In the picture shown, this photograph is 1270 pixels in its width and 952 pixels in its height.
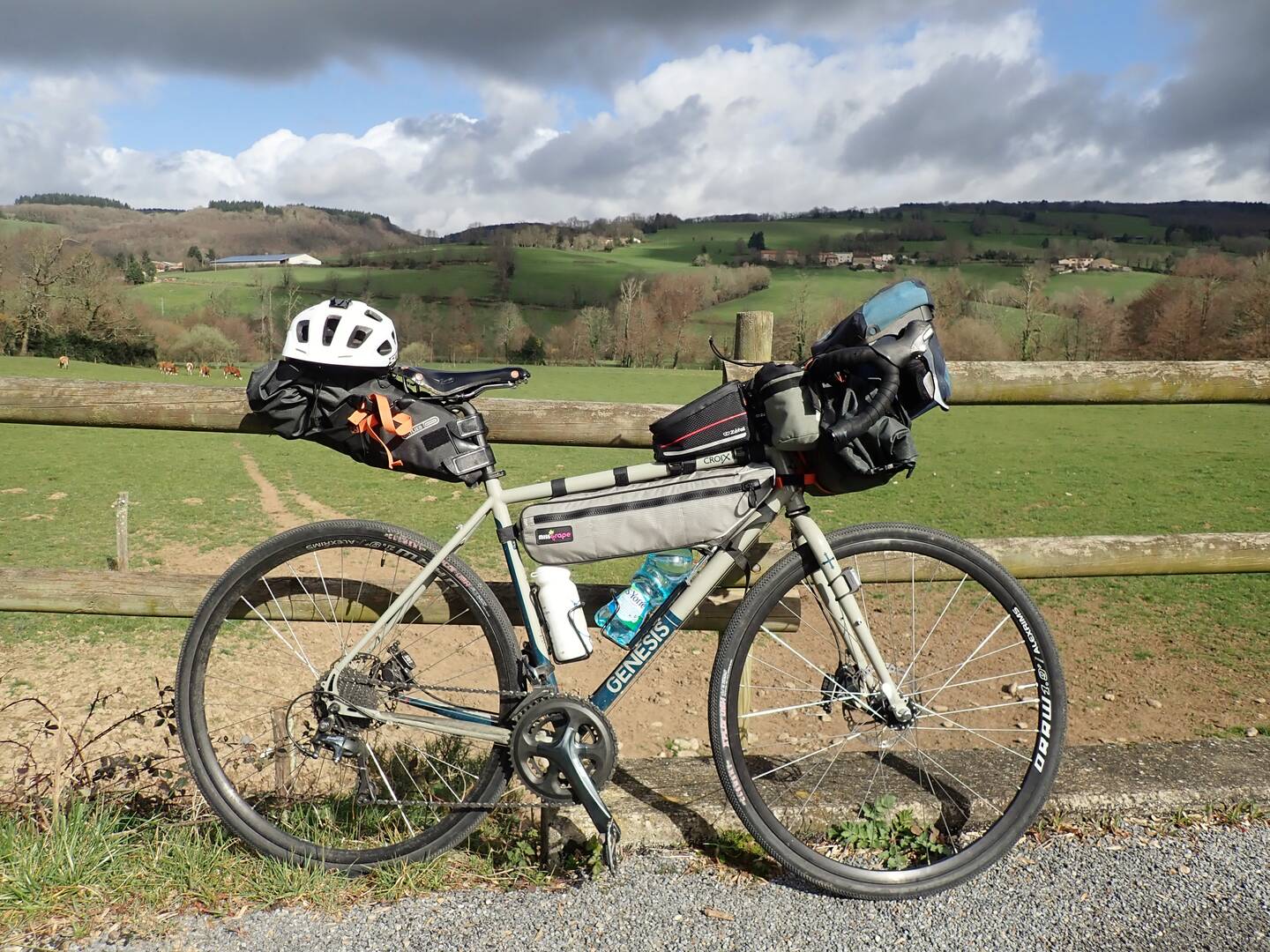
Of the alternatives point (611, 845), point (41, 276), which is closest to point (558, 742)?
point (611, 845)

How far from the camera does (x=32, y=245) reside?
52.8 m

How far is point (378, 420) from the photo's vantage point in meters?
2.68

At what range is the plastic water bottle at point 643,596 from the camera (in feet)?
9.02

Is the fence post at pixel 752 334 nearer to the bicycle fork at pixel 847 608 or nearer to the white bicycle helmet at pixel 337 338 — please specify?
the bicycle fork at pixel 847 608

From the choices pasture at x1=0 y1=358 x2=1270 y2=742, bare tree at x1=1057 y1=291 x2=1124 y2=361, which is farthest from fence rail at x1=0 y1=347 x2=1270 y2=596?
bare tree at x1=1057 y1=291 x2=1124 y2=361

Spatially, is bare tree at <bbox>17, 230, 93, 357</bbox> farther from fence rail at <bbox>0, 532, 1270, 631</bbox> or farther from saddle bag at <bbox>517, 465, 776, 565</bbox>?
saddle bag at <bbox>517, 465, 776, 565</bbox>

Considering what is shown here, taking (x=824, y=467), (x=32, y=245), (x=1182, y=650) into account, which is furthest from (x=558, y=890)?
(x=32, y=245)

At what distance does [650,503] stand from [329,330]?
3.46 feet

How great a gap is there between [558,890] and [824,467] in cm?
145

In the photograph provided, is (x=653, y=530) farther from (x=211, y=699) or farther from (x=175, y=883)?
(x=211, y=699)

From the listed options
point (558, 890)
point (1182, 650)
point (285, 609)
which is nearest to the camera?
point (558, 890)

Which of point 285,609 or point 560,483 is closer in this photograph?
point 560,483

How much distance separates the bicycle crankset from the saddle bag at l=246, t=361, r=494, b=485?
2.38 ft

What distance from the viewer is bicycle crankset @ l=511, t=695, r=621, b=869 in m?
2.63
